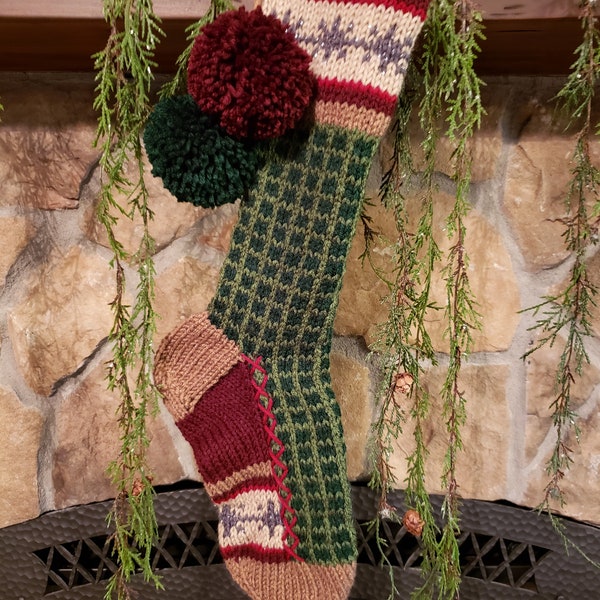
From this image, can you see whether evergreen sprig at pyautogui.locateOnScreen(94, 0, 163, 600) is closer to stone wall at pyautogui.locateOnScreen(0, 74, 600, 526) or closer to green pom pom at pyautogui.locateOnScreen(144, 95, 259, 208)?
green pom pom at pyautogui.locateOnScreen(144, 95, 259, 208)

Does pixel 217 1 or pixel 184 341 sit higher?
pixel 217 1

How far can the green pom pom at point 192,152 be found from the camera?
2.15ft

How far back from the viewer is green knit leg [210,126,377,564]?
2.27 ft

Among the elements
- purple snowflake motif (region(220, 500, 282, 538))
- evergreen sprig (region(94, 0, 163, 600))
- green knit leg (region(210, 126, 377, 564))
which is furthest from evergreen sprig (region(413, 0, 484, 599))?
evergreen sprig (region(94, 0, 163, 600))

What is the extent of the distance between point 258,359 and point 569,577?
689mm

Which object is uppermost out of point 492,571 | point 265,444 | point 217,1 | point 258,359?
point 217,1

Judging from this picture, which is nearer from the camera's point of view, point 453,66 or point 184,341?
point 453,66

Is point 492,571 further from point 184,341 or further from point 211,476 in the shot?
point 184,341

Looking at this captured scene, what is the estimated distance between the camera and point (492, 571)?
98 cm

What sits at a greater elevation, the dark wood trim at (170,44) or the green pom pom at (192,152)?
the dark wood trim at (170,44)

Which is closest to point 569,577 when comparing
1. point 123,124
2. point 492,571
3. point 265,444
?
point 492,571

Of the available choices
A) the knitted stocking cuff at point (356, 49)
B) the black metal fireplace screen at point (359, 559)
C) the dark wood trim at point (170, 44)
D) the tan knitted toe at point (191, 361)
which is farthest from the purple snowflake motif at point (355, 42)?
the black metal fireplace screen at point (359, 559)

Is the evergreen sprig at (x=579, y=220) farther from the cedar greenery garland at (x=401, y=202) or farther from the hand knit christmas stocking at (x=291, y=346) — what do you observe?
the hand knit christmas stocking at (x=291, y=346)

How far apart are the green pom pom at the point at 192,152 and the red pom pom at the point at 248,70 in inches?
1.0
